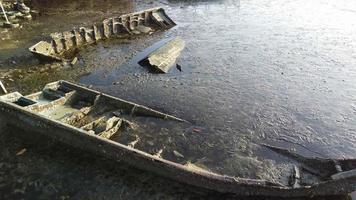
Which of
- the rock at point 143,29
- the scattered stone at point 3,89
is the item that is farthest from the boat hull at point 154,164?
the rock at point 143,29

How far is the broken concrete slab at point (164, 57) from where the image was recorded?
13084 millimetres

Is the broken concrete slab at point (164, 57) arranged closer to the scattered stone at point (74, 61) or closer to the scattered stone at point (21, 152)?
the scattered stone at point (74, 61)

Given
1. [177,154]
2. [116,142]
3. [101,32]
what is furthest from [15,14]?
[177,154]

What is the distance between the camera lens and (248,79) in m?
12.6

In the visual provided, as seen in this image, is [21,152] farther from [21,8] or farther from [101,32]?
[21,8]

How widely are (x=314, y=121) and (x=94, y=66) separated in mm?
8516

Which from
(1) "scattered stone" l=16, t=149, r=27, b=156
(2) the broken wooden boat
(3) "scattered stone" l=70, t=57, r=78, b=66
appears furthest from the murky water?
(1) "scattered stone" l=16, t=149, r=27, b=156

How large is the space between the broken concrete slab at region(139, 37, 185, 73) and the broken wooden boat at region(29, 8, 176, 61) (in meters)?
3.46

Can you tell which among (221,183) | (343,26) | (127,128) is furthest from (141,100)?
(343,26)

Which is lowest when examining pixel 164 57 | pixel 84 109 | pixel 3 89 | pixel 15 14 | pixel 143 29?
pixel 3 89

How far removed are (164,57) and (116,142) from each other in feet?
22.2

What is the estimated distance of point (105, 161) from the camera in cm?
806

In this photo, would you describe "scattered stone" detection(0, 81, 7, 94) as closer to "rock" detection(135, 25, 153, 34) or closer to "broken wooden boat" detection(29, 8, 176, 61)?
"broken wooden boat" detection(29, 8, 176, 61)

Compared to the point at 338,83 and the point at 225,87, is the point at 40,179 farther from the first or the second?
the point at 338,83
